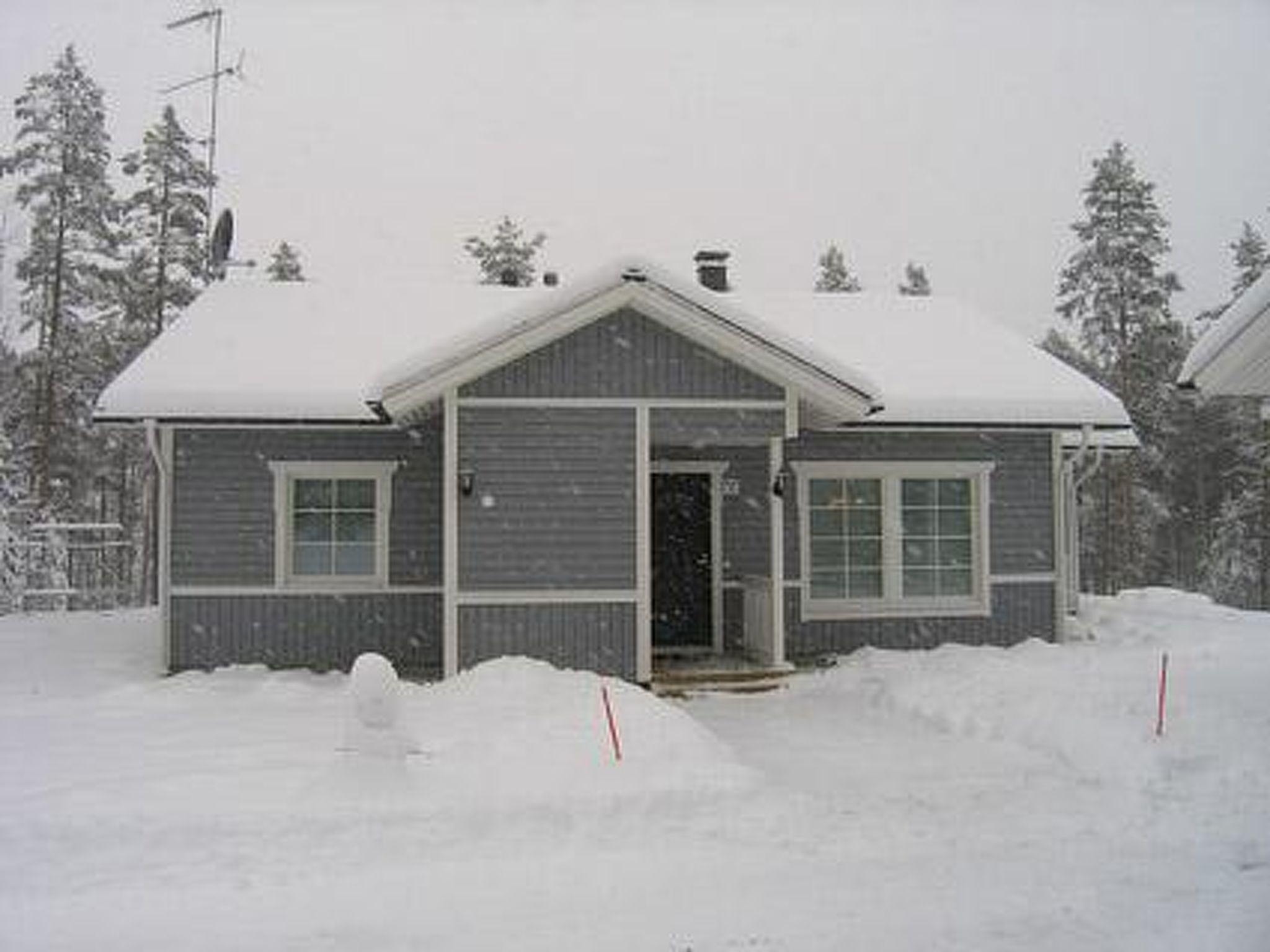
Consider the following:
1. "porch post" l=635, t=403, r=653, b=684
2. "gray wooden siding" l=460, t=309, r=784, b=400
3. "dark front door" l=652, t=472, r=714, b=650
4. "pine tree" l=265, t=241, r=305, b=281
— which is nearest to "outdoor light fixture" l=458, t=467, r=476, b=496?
"gray wooden siding" l=460, t=309, r=784, b=400

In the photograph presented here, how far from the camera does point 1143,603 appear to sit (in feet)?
61.3

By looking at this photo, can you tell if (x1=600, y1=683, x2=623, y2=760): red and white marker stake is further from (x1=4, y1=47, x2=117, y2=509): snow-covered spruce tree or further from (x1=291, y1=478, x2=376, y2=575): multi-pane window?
(x1=4, y1=47, x2=117, y2=509): snow-covered spruce tree

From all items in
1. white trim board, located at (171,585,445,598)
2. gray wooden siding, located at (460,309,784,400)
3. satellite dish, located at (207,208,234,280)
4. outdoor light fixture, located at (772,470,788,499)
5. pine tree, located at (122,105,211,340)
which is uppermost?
pine tree, located at (122,105,211,340)

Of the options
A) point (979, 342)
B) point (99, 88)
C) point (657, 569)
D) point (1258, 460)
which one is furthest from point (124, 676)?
point (1258, 460)

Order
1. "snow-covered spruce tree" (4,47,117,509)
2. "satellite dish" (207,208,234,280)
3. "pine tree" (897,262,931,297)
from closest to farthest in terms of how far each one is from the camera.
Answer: "satellite dish" (207,208,234,280) → "snow-covered spruce tree" (4,47,117,509) → "pine tree" (897,262,931,297)

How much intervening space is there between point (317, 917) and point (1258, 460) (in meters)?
37.4

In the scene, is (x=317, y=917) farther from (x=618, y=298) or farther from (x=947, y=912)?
(x=618, y=298)

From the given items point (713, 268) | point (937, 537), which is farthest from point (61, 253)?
point (937, 537)

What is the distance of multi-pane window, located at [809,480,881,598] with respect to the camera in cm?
1364

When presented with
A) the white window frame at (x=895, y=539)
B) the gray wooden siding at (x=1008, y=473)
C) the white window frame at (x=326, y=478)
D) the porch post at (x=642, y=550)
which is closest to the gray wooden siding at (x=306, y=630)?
the white window frame at (x=326, y=478)

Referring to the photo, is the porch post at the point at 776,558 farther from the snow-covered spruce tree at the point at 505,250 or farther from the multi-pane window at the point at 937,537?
the snow-covered spruce tree at the point at 505,250

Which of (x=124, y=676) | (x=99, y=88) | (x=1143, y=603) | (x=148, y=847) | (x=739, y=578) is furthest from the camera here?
(x=99, y=88)

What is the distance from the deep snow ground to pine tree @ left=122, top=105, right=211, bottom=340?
2132 cm

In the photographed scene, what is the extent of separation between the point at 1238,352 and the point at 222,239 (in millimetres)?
14013
